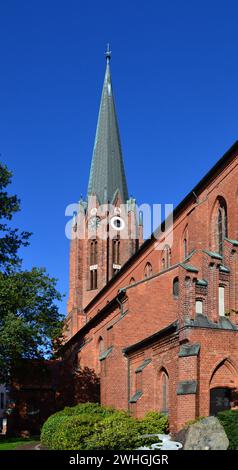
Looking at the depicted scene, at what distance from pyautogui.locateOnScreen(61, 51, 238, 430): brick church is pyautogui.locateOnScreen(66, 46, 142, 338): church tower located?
44.2ft

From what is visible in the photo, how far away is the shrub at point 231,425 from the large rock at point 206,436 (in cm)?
22

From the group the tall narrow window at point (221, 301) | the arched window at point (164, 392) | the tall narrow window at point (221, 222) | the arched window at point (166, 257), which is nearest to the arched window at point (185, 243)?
the arched window at point (166, 257)

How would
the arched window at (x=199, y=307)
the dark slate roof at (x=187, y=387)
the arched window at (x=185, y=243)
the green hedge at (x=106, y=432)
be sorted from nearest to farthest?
1. the green hedge at (x=106, y=432)
2. the dark slate roof at (x=187, y=387)
3. the arched window at (x=199, y=307)
4. the arched window at (x=185, y=243)

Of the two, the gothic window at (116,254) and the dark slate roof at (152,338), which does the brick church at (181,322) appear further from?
the gothic window at (116,254)

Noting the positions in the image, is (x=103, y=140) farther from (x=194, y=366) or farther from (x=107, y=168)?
(x=194, y=366)

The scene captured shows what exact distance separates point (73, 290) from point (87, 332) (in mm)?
21162

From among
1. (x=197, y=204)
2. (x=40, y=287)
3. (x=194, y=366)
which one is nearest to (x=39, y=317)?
(x=40, y=287)

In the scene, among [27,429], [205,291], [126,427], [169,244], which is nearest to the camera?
[126,427]

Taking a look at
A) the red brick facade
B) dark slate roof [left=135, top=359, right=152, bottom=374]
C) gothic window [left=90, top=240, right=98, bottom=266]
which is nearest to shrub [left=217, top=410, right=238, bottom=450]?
the red brick facade

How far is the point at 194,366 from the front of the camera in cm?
2278

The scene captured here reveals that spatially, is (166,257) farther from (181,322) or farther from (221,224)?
(181,322)

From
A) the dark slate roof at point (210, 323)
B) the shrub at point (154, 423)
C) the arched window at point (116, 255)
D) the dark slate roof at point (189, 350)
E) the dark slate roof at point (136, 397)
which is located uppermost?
the arched window at point (116, 255)

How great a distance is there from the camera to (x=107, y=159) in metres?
70.8

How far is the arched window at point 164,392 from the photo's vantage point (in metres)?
26.0
